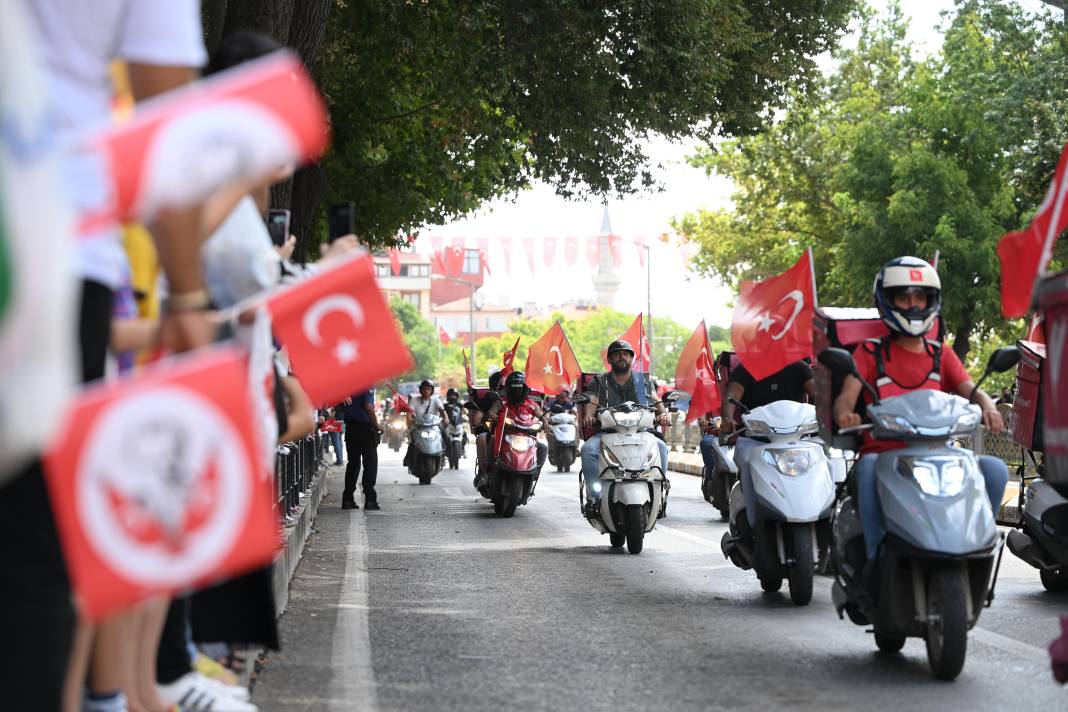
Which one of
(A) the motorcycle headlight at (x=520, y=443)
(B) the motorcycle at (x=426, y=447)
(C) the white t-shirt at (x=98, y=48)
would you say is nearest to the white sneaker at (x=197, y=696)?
(C) the white t-shirt at (x=98, y=48)

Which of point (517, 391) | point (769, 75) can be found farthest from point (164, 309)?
point (769, 75)

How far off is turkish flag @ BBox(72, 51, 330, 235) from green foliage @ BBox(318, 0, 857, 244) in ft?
50.3

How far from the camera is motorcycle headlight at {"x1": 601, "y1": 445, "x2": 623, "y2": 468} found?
14.5 m

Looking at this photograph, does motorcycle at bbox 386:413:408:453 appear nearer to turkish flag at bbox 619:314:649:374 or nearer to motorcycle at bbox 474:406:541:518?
turkish flag at bbox 619:314:649:374

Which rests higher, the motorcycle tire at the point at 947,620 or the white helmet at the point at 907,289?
the white helmet at the point at 907,289

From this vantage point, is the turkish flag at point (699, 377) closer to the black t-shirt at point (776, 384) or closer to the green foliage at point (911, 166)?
the black t-shirt at point (776, 384)

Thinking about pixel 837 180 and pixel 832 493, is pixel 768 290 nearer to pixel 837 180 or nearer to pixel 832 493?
pixel 832 493

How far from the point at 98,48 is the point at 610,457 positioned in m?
11.5

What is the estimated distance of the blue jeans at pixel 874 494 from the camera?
7914 mm

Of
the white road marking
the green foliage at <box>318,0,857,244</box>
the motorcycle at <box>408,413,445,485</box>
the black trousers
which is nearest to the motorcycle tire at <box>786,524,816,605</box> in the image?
the white road marking

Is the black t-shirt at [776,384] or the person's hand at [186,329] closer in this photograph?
the person's hand at [186,329]

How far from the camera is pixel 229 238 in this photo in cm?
528

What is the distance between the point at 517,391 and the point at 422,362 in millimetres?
131777

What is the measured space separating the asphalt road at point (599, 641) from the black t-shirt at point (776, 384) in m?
1.28
